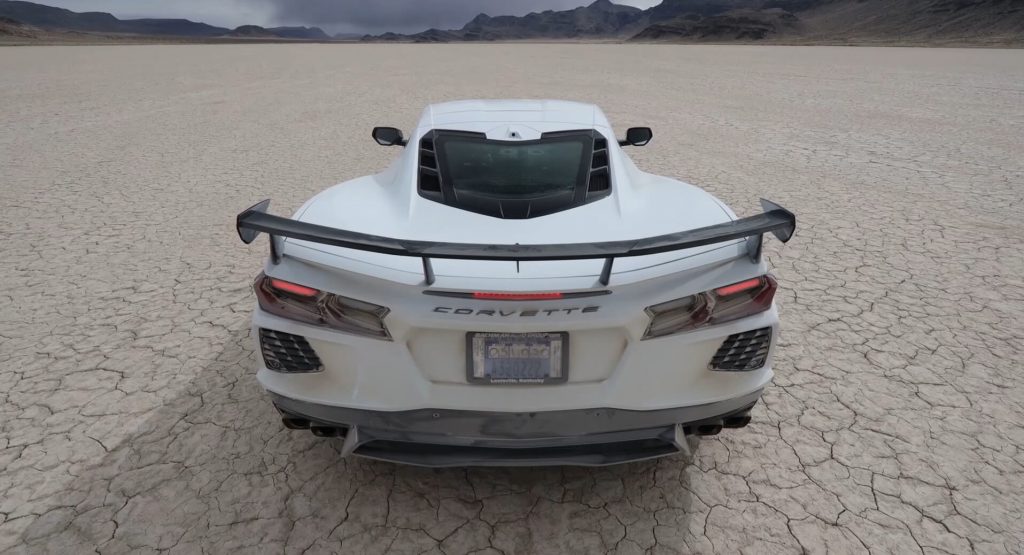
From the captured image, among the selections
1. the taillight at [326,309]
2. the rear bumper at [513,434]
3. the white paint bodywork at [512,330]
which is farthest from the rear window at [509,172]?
the rear bumper at [513,434]

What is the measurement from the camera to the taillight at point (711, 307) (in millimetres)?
1722

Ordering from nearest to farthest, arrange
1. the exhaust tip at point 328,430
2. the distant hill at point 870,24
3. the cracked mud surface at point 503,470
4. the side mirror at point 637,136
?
the exhaust tip at point 328,430, the cracked mud surface at point 503,470, the side mirror at point 637,136, the distant hill at point 870,24

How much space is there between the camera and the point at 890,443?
2434 millimetres

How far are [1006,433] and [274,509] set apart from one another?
9.86ft

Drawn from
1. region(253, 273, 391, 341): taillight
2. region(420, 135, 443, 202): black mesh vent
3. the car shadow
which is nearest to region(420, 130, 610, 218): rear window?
region(420, 135, 443, 202): black mesh vent

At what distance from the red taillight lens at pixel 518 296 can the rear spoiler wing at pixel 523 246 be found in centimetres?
13

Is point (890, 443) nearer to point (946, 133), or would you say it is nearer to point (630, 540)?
point (630, 540)

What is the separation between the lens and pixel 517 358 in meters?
1.72

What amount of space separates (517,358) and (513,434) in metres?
0.24

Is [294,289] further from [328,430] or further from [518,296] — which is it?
[518,296]

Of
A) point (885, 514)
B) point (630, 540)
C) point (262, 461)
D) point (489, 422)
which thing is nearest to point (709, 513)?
point (630, 540)

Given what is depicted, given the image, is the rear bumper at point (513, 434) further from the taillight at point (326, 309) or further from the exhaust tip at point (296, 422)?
the taillight at point (326, 309)

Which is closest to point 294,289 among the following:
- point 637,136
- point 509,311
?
point 509,311

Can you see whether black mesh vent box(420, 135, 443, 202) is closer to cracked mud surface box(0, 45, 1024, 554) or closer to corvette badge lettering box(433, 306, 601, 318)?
corvette badge lettering box(433, 306, 601, 318)
